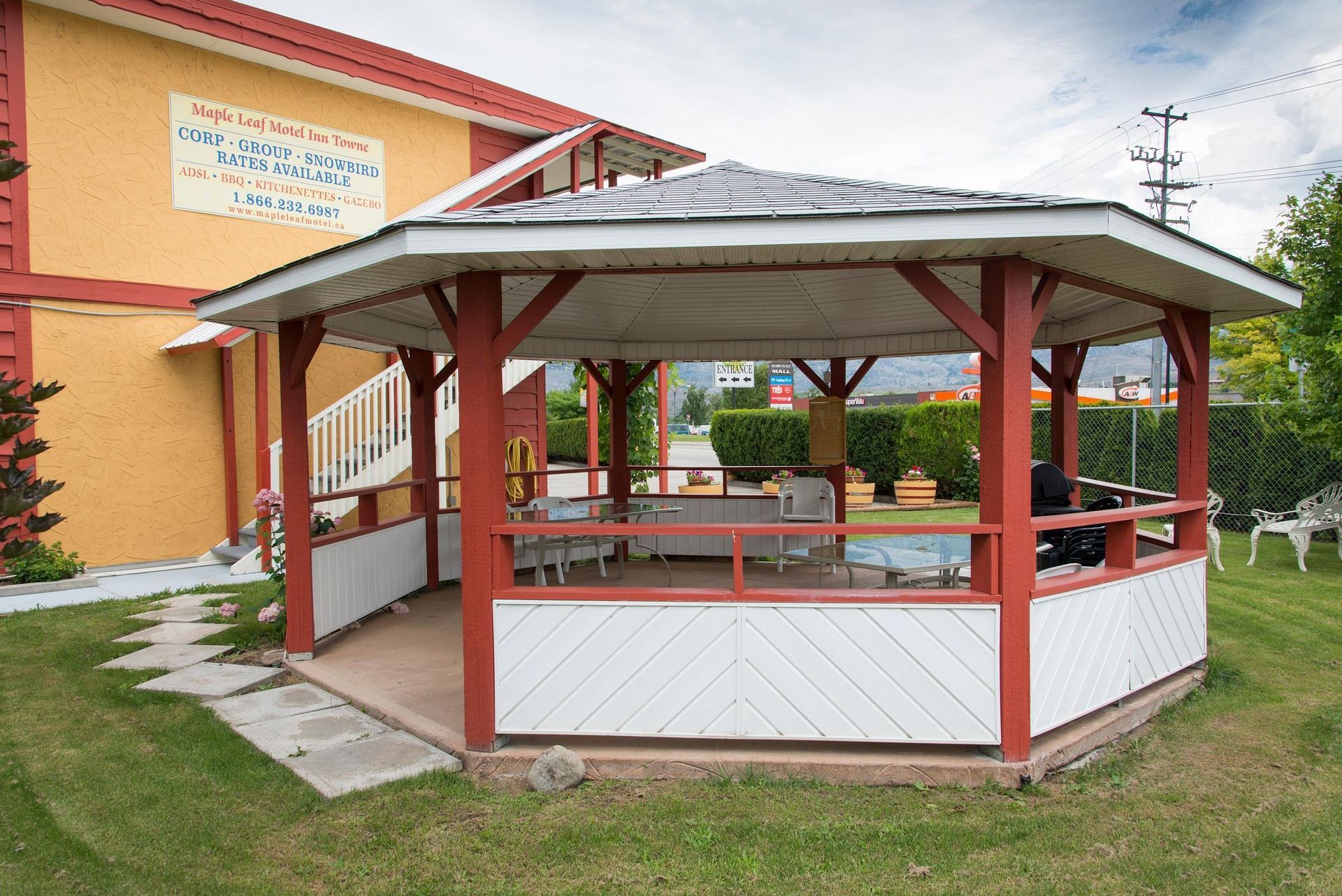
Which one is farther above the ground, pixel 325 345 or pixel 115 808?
pixel 325 345

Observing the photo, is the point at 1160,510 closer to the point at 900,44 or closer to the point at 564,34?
the point at 900,44

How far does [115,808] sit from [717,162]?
522cm

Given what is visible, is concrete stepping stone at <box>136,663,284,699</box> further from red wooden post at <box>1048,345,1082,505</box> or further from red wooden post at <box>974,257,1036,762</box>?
red wooden post at <box>1048,345,1082,505</box>

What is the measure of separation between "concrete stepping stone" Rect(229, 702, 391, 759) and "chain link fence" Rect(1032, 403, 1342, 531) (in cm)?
987

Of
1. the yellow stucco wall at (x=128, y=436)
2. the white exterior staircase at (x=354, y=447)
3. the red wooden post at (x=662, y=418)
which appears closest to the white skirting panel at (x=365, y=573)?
the white exterior staircase at (x=354, y=447)

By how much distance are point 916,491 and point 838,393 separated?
8252mm

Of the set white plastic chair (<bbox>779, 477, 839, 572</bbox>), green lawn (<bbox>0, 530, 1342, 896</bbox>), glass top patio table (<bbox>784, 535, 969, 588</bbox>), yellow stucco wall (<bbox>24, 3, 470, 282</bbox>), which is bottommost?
green lawn (<bbox>0, 530, 1342, 896</bbox>)

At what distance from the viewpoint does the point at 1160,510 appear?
546 centimetres

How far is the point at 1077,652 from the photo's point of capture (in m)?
4.56

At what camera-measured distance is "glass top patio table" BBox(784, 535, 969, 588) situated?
19.3 feet

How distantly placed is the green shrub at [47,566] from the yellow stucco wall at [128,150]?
2958 mm

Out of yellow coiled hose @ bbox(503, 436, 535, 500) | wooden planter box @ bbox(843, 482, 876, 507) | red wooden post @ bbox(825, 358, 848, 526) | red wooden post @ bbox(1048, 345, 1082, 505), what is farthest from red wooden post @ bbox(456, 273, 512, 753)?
wooden planter box @ bbox(843, 482, 876, 507)

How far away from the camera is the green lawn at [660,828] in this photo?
3.30 metres

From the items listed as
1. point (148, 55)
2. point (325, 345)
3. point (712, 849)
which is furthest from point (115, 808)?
point (148, 55)
